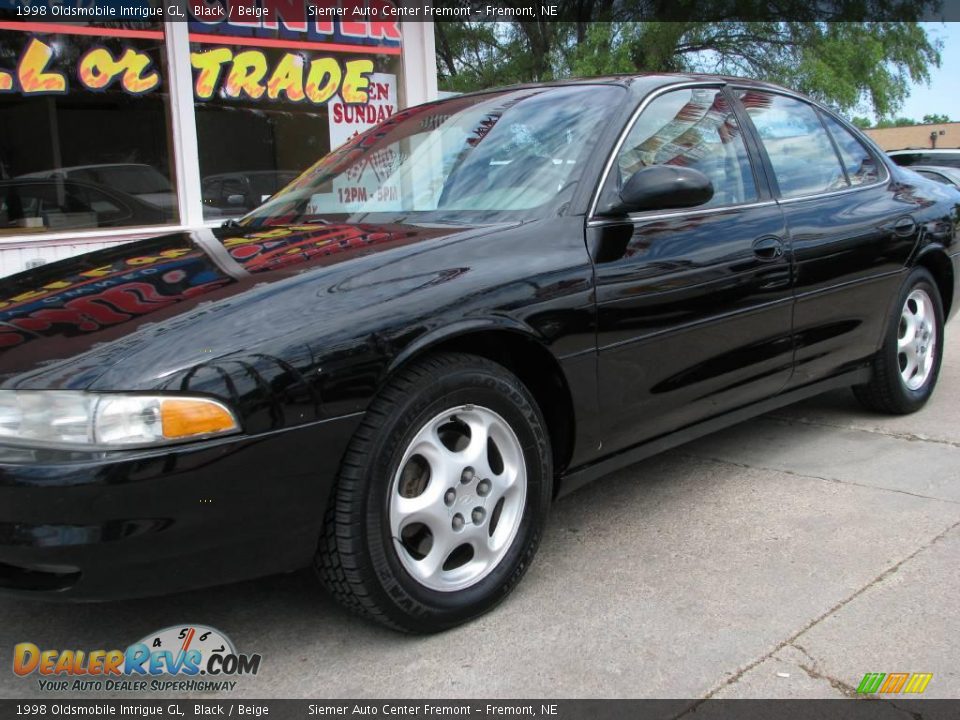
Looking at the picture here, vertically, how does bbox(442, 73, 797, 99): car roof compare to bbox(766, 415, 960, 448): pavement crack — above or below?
above

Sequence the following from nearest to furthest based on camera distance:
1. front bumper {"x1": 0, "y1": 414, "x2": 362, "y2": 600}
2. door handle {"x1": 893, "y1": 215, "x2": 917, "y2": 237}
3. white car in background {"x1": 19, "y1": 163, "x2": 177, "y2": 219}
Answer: front bumper {"x1": 0, "y1": 414, "x2": 362, "y2": 600} → door handle {"x1": 893, "y1": 215, "x2": 917, "y2": 237} → white car in background {"x1": 19, "y1": 163, "x2": 177, "y2": 219}

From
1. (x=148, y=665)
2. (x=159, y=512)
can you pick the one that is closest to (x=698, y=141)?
(x=159, y=512)

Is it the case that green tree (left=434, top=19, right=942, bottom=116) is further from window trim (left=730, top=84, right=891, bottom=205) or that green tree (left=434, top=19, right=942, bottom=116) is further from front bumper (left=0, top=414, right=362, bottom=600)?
front bumper (left=0, top=414, right=362, bottom=600)

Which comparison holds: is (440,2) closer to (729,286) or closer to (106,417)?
(729,286)

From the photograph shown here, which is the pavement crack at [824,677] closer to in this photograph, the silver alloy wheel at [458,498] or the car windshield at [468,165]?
the silver alloy wheel at [458,498]

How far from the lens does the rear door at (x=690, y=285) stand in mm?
2941

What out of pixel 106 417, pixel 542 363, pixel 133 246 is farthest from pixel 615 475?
pixel 106 417

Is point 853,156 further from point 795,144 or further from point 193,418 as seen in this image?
point 193,418

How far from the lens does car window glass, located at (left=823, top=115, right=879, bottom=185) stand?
4254 millimetres

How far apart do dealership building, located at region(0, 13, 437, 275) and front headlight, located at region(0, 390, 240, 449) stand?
16.0 feet

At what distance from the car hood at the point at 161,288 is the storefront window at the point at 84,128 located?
4182 millimetres

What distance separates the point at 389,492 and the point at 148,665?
80 cm

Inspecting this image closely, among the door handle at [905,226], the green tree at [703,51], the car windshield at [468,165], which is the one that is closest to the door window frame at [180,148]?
the car windshield at [468,165]

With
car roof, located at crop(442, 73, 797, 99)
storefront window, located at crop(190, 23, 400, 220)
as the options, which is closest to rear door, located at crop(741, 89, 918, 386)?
car roof, located at crop(442, 73, 797, 99)
